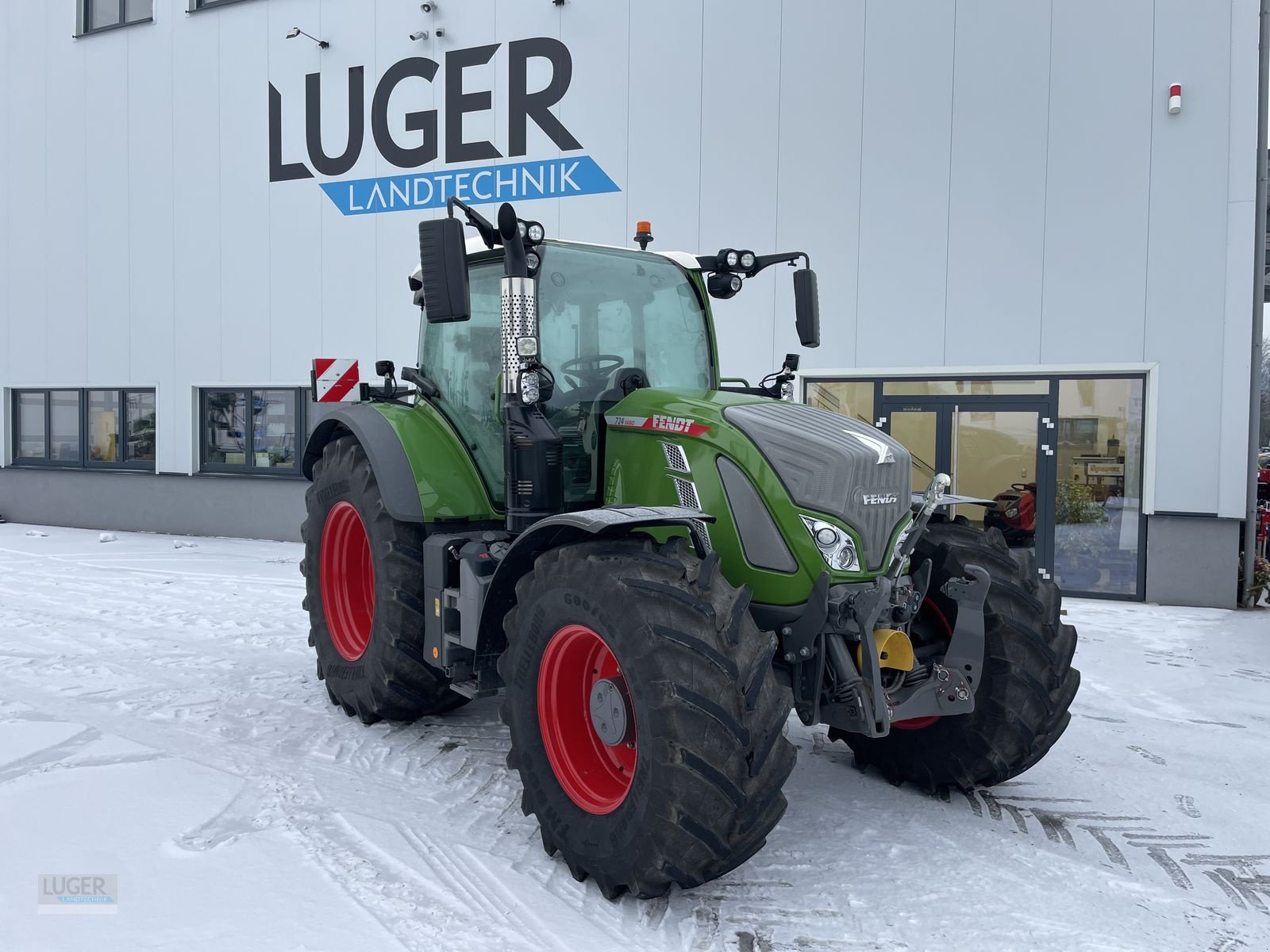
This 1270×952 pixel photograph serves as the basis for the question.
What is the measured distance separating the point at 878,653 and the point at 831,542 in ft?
1.38

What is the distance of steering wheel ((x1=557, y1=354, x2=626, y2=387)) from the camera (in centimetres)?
430

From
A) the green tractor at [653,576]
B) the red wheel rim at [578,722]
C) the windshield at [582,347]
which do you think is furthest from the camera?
the windshield at [582,347]

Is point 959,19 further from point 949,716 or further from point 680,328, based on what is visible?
point 949,716

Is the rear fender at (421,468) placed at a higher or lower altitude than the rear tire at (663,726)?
higher

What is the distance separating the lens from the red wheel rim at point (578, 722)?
131 inches

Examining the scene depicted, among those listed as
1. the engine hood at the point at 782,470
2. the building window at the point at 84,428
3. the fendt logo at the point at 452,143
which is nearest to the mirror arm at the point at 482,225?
the engine hood at the point at 782,470

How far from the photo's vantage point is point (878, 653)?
11.1 feet

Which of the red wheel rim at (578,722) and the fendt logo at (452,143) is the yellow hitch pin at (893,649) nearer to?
the red wheel rim at (578,722)

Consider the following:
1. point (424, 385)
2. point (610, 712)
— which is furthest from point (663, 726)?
point (424, 385)

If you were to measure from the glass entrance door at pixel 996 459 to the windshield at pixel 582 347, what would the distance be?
5533 mm

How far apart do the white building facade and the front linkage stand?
6276mm

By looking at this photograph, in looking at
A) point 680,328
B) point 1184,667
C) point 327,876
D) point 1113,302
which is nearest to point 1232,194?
point 1113,302

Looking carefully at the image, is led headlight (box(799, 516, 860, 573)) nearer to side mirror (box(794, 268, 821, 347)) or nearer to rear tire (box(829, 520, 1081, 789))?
rear tire (box(829, 520, 1081, 789))

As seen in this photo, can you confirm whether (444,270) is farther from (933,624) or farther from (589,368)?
(933,624)
